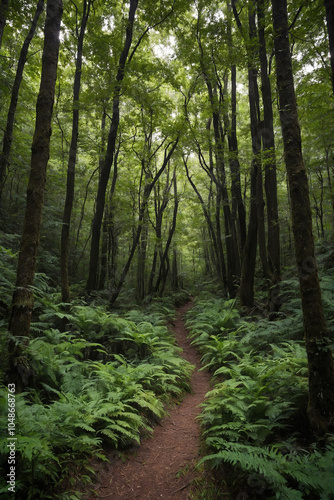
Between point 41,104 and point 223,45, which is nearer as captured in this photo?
point 41,104

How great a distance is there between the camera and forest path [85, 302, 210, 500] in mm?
2939

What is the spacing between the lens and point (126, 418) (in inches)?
153

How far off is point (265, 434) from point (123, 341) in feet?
15.1

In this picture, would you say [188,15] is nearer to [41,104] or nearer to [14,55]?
[14,55]

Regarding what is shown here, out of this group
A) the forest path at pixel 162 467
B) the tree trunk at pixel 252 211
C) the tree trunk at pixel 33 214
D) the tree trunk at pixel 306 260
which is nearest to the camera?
the forest path at pixel 162 467

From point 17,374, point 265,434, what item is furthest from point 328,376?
point 17,374

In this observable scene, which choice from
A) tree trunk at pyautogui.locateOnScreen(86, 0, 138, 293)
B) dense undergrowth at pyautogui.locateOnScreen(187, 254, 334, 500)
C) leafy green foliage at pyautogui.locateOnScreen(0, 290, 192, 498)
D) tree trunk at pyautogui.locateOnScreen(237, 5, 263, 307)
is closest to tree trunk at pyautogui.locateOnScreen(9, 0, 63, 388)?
leafy green foliage at pyautogui.locateOnScreen(0, 290, 192, 498)

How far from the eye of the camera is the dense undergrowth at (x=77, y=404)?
2.50 metres

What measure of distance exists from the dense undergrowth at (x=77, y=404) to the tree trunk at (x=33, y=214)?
250 millimetres

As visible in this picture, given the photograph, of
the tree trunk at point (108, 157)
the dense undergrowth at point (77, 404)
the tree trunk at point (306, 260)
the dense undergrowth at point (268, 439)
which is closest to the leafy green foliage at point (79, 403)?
the dense undergrowth at point (77, 404)

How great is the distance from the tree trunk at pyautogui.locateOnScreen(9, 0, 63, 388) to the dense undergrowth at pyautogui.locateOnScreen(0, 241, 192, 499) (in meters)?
Result: 0.25

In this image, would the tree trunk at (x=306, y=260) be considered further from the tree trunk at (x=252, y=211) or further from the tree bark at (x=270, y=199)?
the tree trunk at (x=252, y=211)

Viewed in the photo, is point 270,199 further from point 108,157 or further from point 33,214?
point 33,214

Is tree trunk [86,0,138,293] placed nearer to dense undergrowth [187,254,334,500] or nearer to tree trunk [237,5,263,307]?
tree trunk [237,5,263,307]
